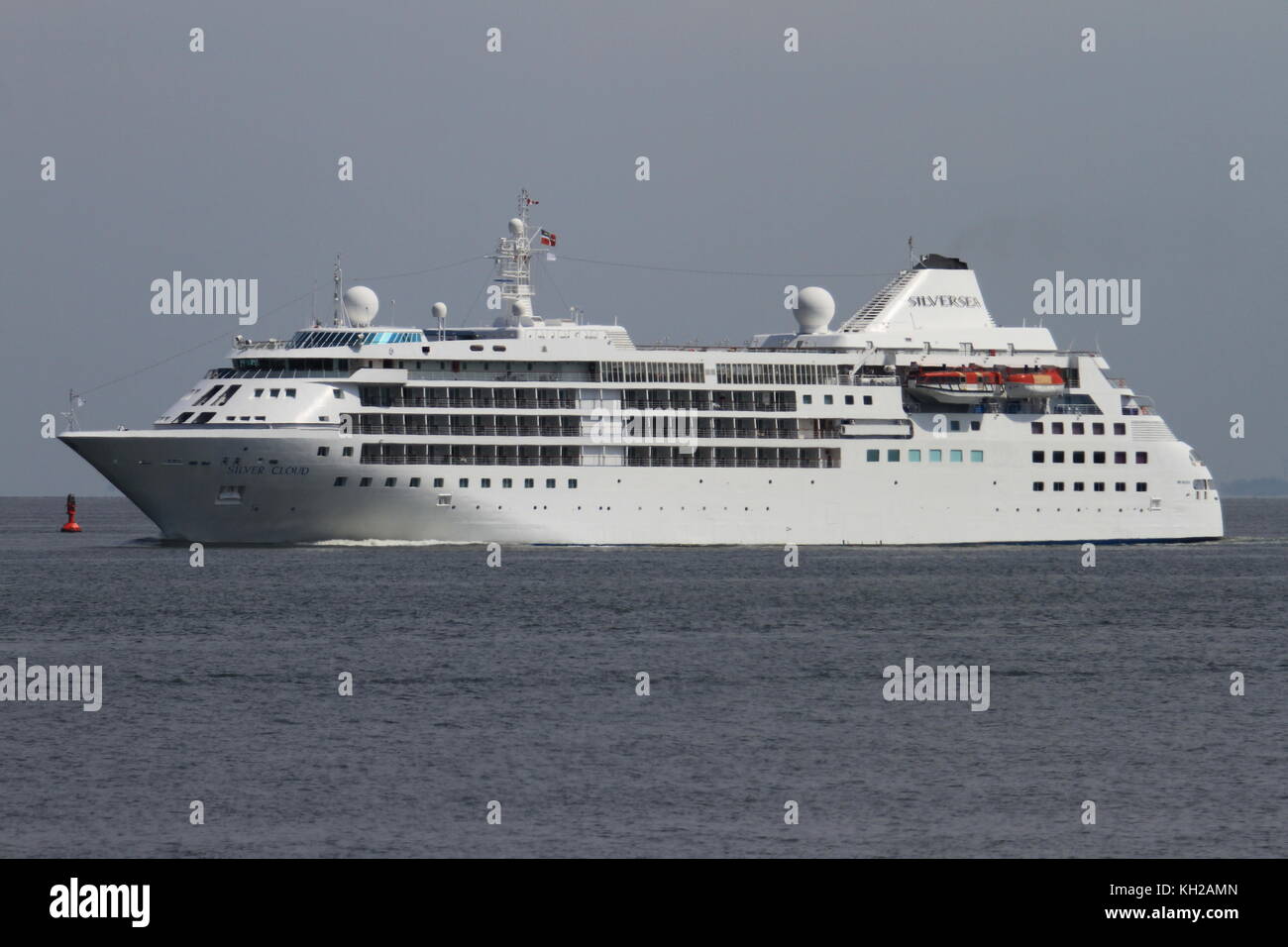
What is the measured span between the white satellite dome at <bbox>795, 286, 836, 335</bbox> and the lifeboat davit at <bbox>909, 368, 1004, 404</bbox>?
17.9 feet

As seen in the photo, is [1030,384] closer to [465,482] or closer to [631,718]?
[465,482]

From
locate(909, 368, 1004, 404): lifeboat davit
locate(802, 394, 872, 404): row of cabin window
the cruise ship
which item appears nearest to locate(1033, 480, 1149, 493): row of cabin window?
the cruise ship

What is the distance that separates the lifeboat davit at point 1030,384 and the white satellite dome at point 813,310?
27.5 feet

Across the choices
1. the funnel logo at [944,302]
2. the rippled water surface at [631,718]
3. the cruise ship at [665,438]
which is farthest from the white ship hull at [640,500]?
the funnel logo at [944,302]

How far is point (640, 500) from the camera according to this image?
7238cm

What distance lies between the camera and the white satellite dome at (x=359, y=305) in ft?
241

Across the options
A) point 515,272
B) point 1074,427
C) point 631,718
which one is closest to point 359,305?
point 515,272

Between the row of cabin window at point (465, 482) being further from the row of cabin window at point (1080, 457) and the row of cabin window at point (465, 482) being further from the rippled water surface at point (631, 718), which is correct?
the row of cabin window at point (1080, 457)

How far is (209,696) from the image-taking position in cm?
3728

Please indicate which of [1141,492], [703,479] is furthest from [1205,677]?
[1141,492]

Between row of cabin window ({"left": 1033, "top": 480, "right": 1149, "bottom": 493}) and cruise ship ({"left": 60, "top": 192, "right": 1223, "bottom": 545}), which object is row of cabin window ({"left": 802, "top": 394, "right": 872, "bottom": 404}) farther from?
row of cabin window ({"left": 1033, "top": 480, "right": 1149, "bottom": 493})

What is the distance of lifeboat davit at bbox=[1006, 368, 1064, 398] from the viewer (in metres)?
78.1
